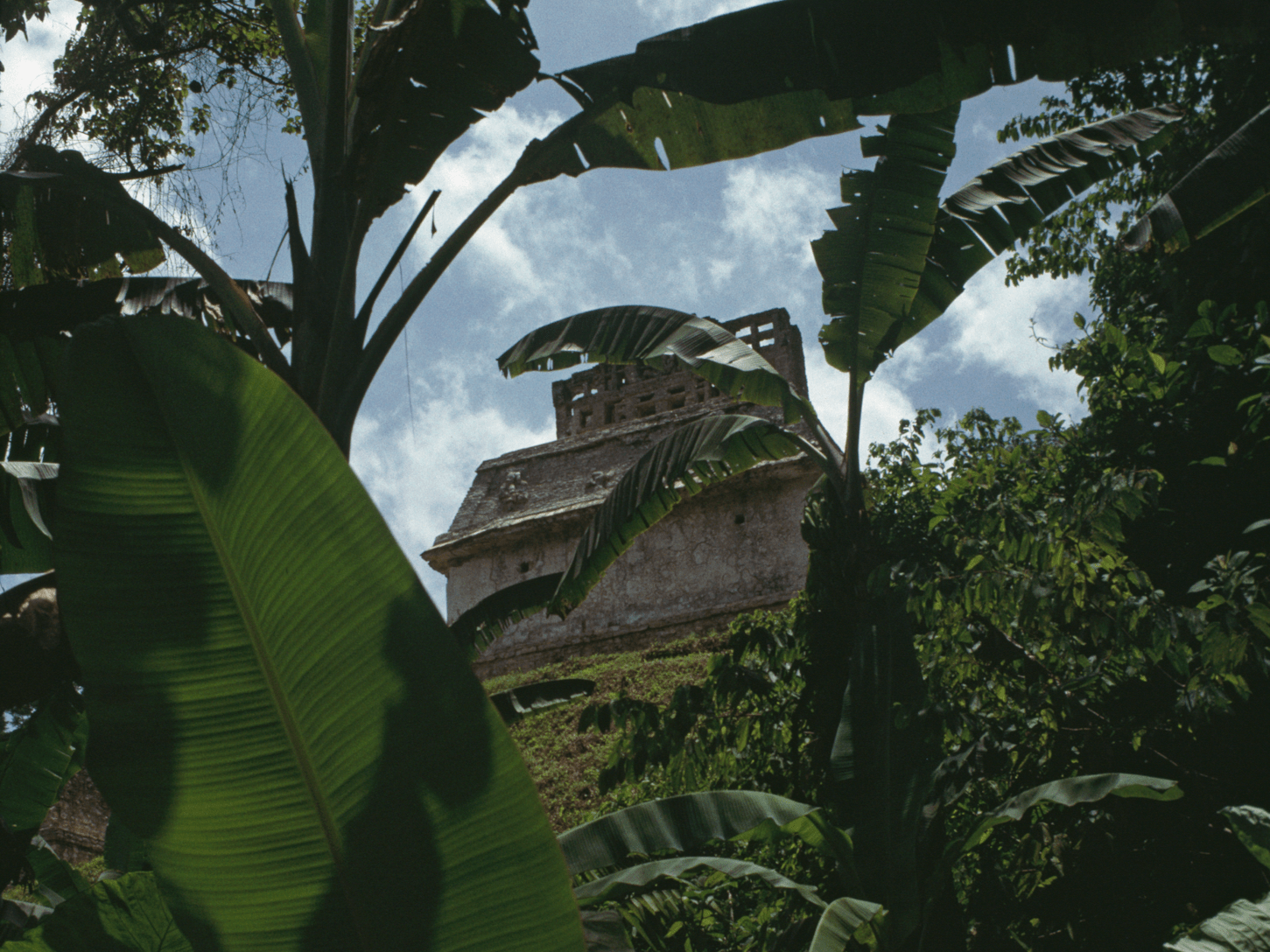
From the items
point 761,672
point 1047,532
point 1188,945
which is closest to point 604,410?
point 761,672

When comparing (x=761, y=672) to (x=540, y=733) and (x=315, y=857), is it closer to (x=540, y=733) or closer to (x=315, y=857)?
(x=315, y=857)

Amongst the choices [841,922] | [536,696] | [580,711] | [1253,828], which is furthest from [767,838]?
[580,711]

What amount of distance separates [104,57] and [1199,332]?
22.7 ft

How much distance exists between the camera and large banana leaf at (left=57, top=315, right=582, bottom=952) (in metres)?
1.55

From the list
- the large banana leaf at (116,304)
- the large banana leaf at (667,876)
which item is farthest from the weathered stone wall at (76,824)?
the large banana leaf at (667,876)

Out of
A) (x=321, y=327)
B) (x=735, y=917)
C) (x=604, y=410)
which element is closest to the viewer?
(x=321, y=327)

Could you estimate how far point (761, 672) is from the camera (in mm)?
5137

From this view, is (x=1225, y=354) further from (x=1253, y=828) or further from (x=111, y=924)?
(x=111, y=924)

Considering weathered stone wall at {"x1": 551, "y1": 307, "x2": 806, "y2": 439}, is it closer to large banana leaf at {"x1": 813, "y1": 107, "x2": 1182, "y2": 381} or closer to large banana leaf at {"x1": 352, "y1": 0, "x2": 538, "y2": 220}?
large banana leaf at {"x1": 813, "y1": 107, "x2": 1182, "y2": 381}

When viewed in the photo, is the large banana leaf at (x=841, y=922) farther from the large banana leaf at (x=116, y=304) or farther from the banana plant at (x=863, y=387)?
the large banana leaf at (x=116, y=304)

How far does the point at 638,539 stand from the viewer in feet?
45.2

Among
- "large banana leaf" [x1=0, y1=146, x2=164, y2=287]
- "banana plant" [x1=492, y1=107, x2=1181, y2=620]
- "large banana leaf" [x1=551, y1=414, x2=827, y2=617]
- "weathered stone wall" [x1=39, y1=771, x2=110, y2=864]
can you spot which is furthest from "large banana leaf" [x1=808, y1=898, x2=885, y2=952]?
"weathered stone wall" [x1=39, y1=771, x2=110, y2=864]

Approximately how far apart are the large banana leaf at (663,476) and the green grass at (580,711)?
156 centimetres

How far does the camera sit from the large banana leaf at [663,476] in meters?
5.13
